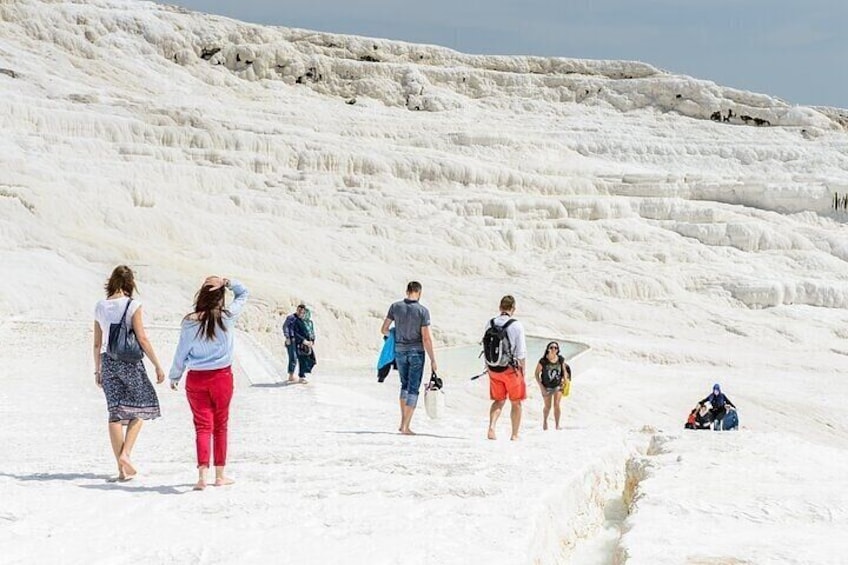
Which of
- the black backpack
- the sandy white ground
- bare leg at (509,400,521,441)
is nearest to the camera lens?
the sandy white ground

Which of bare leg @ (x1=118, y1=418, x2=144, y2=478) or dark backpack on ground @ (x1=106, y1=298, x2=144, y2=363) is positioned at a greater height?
dark backpack on ground @ (x1=106, y1=298, x2=144, y2=363)

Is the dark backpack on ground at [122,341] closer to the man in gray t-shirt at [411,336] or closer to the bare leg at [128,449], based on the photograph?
the bare leg at [128,449]

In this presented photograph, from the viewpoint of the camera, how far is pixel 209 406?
242 inches

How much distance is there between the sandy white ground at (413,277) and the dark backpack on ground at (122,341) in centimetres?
86

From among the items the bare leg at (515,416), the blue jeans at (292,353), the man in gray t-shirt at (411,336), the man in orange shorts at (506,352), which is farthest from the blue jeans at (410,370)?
the blue jeans at (292,353)

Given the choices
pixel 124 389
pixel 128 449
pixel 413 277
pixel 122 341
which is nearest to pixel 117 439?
pixel 128 449

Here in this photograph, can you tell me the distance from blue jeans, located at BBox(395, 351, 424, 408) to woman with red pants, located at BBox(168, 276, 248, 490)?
2505 mm

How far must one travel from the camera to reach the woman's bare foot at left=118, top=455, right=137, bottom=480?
632 centimetres

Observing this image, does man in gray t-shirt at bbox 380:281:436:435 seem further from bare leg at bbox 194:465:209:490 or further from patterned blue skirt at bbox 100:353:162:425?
bare leg at bbox 194:465:209:490

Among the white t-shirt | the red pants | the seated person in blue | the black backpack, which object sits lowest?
the seated person in blue

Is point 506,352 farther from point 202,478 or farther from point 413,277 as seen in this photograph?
point 413,277

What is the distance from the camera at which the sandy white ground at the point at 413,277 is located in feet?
18.8

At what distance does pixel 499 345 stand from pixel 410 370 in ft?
2.68

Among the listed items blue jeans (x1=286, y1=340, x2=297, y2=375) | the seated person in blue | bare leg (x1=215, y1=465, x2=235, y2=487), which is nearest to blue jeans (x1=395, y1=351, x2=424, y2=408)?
bare leg (x1=215, y1=465, x2=235, y2=487)
